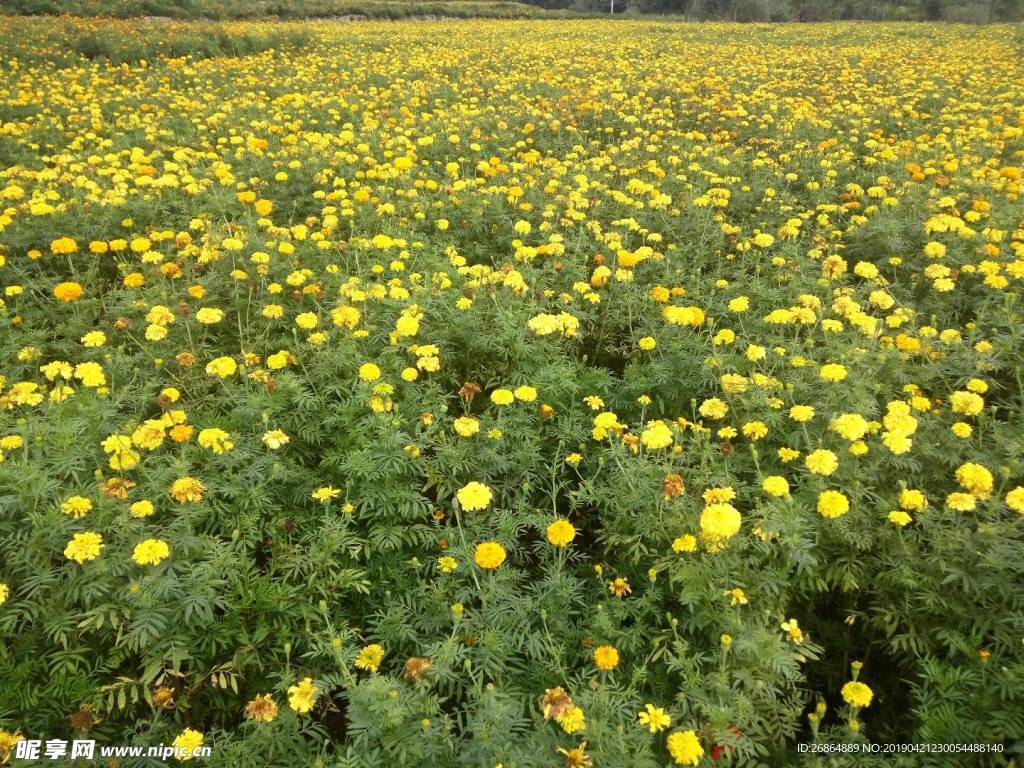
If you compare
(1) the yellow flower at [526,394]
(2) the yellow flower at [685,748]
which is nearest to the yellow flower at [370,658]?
(2) the yellow flower at [685,748]

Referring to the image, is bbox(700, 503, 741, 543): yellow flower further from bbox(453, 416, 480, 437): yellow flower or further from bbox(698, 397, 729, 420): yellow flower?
bbox(453, 416, 480, 437): yellow flower

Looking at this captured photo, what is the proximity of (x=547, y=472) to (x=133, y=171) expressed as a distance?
227 inches

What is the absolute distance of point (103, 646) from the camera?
92.2 inches

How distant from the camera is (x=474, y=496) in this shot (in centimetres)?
261

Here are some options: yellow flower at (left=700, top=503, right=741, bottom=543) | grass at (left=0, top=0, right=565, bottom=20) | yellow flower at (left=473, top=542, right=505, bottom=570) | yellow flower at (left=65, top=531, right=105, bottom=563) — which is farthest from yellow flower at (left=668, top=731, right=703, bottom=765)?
grass at (left=0, top=0, right=565, bottom=20)

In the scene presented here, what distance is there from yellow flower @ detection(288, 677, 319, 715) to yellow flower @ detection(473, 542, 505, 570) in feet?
2.53

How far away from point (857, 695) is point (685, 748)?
2.36 ft

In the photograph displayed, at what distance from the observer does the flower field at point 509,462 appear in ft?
7.22

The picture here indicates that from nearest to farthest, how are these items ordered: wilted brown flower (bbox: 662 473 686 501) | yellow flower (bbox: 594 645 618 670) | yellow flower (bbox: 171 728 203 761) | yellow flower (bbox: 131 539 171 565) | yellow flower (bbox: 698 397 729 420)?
yellow flower (bbox: 171 728 203 761) → yellow flower (bbox: 594 645 618 670) → yellow flower (bbox: 131 539 171 565) → wilted brown flower (bbox: 662 473 686 501) → yellow flower (bbox: 698 397 729 420)

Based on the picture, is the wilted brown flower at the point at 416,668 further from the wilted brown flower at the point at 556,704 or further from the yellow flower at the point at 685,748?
the yellow flower at the point at 685,748

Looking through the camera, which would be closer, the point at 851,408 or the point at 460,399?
the point at 851,408

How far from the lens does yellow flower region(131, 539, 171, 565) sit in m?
2.23

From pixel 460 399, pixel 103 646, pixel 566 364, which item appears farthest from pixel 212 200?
pixel 103 646

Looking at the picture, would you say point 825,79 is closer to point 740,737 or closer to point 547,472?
point 547,472
